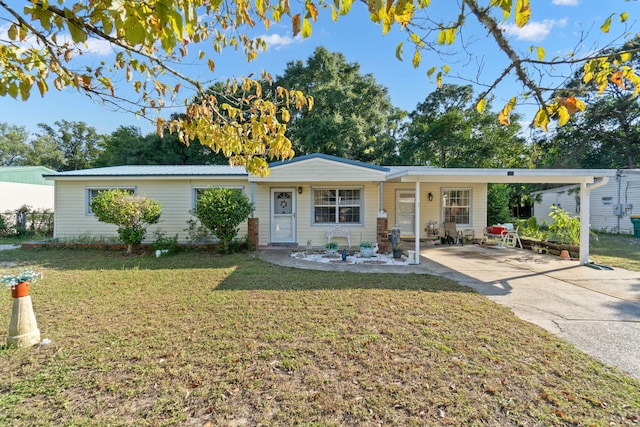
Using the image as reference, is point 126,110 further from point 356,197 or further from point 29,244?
point 29,244

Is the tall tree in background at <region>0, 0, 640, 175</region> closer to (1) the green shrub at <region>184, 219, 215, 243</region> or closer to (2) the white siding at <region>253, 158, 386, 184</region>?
(2) the white siding at <region>253, 158, 386, 184</region>

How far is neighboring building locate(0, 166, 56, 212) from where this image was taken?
15.6 meters

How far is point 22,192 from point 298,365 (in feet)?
70.4

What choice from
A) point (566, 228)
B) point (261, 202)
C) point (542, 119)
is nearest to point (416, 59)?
point (542, 119)

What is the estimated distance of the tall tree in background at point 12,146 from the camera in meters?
34.8

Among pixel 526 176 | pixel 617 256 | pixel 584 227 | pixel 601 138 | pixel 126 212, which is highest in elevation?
pixel 601 138

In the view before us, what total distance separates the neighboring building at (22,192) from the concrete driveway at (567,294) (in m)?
20.1

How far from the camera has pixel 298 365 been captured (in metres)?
2.93

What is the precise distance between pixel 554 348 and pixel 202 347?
3.89 m

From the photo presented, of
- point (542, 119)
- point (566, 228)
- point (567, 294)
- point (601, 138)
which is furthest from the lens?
point (601, 138)

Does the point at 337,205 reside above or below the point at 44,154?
below

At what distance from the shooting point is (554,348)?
10.8 ft

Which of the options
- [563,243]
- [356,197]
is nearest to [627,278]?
[563,243]

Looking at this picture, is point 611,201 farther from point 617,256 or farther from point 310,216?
point 310,216
